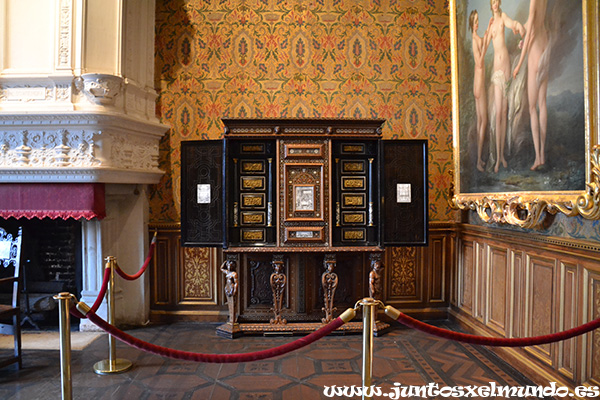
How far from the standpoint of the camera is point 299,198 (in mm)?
4707

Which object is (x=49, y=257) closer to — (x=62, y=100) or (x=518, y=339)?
(x=62, y=100)

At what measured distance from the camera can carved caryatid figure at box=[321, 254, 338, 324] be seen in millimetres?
4738

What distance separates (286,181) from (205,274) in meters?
1.81

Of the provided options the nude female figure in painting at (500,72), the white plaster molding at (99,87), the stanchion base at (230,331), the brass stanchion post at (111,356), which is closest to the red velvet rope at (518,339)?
the nude female figure in painting at (500,72)

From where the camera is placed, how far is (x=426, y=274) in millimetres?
5457

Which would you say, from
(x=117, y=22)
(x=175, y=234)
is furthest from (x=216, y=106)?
(x=175, y=234)

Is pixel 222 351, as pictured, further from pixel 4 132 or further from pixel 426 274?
pixel 4 132

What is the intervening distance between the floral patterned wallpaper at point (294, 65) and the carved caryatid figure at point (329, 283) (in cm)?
196

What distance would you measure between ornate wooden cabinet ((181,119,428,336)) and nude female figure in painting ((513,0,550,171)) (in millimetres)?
1533

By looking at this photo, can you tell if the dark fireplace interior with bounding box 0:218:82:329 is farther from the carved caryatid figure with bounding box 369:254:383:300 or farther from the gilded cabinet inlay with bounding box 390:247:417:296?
the gilded cabinet inlay with bounding box 390:247:417:296

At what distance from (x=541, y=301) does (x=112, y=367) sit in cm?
391

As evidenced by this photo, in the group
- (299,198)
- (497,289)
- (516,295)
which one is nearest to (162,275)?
(299,198)

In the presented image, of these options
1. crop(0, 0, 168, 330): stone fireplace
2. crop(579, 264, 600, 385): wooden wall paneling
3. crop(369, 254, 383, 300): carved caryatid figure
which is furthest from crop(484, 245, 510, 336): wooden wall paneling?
crop(0, 0, 168, 330): stone fireplace

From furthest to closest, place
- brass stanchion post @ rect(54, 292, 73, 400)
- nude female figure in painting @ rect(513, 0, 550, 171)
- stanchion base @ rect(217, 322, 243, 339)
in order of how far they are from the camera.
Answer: stanchion base @ rect(217, 322, 243, 339), nude female figure in painting @ rect(513, 0, 550, 171), brass stanchion post @ rect(54, 292, 73, 400)
